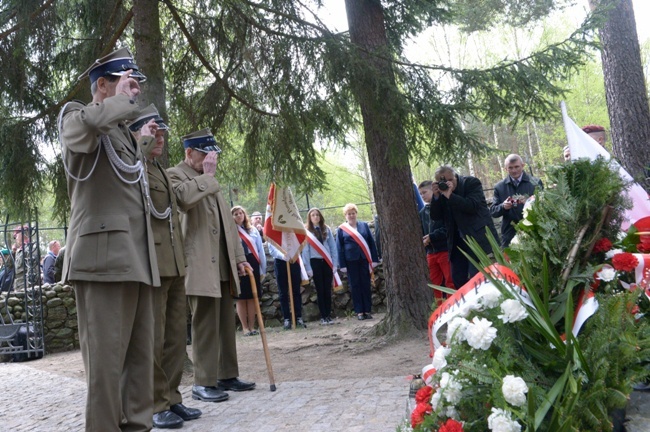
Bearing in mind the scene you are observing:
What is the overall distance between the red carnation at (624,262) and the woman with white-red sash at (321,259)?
8792 mm

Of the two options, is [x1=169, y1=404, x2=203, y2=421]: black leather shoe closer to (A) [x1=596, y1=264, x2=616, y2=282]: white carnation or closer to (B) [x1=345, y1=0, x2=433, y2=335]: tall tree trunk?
(A) [x1=596, y1=264, x2=616, y2=282]: white carnation

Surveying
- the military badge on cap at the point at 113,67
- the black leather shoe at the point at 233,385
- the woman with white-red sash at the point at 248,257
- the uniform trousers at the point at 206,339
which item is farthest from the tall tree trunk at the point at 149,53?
the woman with white-red sash at the point at 248,257

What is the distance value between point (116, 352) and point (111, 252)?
498 mm

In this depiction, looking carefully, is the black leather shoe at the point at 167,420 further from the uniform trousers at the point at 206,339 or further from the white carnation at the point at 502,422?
the white carnation at the point at 502,422

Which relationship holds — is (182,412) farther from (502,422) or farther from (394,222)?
(394,222)

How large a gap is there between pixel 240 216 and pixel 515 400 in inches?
354

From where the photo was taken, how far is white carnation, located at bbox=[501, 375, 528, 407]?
2512mm

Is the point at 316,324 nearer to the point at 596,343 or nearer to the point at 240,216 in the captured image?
the point at 240,216

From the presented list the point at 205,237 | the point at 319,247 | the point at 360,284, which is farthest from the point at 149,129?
the point at 360,284

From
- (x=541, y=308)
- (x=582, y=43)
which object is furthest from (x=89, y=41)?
(x=541, y=308)

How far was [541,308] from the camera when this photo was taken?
2.88 meters

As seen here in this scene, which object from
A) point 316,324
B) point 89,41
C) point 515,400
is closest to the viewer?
point 515,400

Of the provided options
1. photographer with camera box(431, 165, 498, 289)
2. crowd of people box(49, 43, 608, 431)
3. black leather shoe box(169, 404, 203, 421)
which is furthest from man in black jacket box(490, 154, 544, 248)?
black leather shoe box(169, 404, 203, 421)

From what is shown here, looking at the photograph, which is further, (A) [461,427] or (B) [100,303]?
(B) [100,303]
